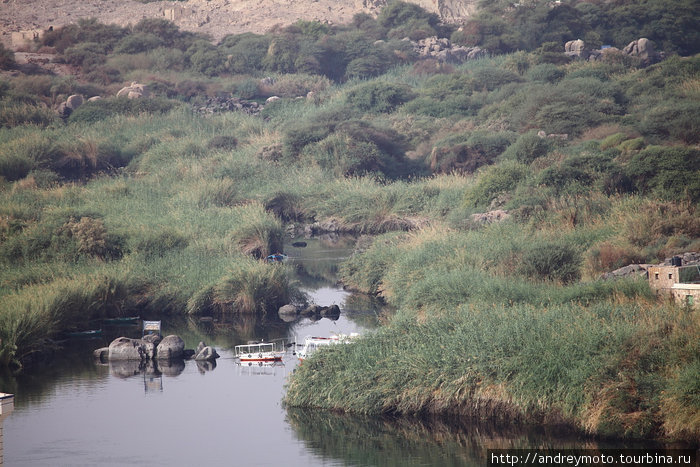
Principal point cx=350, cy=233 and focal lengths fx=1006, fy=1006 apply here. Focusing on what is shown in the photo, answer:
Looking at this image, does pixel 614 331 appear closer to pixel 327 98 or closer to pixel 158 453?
pixel 158 453

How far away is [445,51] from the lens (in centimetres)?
7881

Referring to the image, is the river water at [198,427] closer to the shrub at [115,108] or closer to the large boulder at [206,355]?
the large boulder at [206,355]

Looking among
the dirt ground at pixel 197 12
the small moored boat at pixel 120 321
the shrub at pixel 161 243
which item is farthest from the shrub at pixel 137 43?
the small moored boat at pixel 120 321

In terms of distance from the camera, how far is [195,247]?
31812mm

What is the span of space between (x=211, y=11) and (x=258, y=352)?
77.0 metres

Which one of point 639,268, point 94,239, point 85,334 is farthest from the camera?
point 94,239

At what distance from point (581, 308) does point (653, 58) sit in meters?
55.3

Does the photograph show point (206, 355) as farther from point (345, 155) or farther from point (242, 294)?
point (345, 155)

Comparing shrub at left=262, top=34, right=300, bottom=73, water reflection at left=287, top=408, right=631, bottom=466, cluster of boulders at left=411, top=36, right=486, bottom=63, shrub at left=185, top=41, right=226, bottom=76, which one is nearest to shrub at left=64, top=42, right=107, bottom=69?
shrub at left=185, top=41, right=226, bottom=76

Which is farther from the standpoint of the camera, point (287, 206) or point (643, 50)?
point (643, 50)

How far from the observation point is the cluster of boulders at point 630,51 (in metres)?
69.8

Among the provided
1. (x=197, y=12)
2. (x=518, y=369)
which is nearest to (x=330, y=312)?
(x=518, y=369)

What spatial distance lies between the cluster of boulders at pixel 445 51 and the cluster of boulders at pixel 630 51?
8.42 metres

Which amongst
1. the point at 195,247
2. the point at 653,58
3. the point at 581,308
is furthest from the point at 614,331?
the point at 653,58
